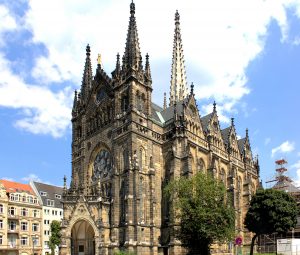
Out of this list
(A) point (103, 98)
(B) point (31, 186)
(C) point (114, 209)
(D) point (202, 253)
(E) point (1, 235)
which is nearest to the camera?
(D) point (202, 253)

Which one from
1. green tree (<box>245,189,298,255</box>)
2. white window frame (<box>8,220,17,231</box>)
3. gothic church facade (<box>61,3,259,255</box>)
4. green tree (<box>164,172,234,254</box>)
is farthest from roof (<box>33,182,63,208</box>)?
green tree (<box>164,172,234,254</box>)

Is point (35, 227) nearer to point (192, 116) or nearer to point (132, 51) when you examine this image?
point (192, 116)

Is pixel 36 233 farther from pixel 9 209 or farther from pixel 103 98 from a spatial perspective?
pixel 103 98

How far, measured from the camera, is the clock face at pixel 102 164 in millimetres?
64875

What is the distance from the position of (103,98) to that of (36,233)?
126 ft

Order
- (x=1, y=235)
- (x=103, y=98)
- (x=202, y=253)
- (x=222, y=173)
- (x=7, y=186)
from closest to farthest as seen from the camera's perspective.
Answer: (x=202, y=253) < (x=103, y=98) < (x=222, y=173) < (x=1, y=235) < (x=7, y=186)

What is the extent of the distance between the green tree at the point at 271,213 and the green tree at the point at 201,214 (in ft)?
36.8

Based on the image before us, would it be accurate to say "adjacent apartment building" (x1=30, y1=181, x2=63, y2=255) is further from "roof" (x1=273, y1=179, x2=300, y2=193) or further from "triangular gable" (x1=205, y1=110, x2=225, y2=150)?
"roof" (x1=273, y1=179, x2=300, y2=193)

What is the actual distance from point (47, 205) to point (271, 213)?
2123 inches

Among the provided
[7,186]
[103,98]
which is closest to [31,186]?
[7,186]

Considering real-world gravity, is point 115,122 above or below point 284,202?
above

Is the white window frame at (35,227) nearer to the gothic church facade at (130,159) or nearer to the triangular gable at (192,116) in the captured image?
the gothic church facade at (130,159)

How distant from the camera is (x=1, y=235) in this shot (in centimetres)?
8112

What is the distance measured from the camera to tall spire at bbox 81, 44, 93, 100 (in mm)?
73312
